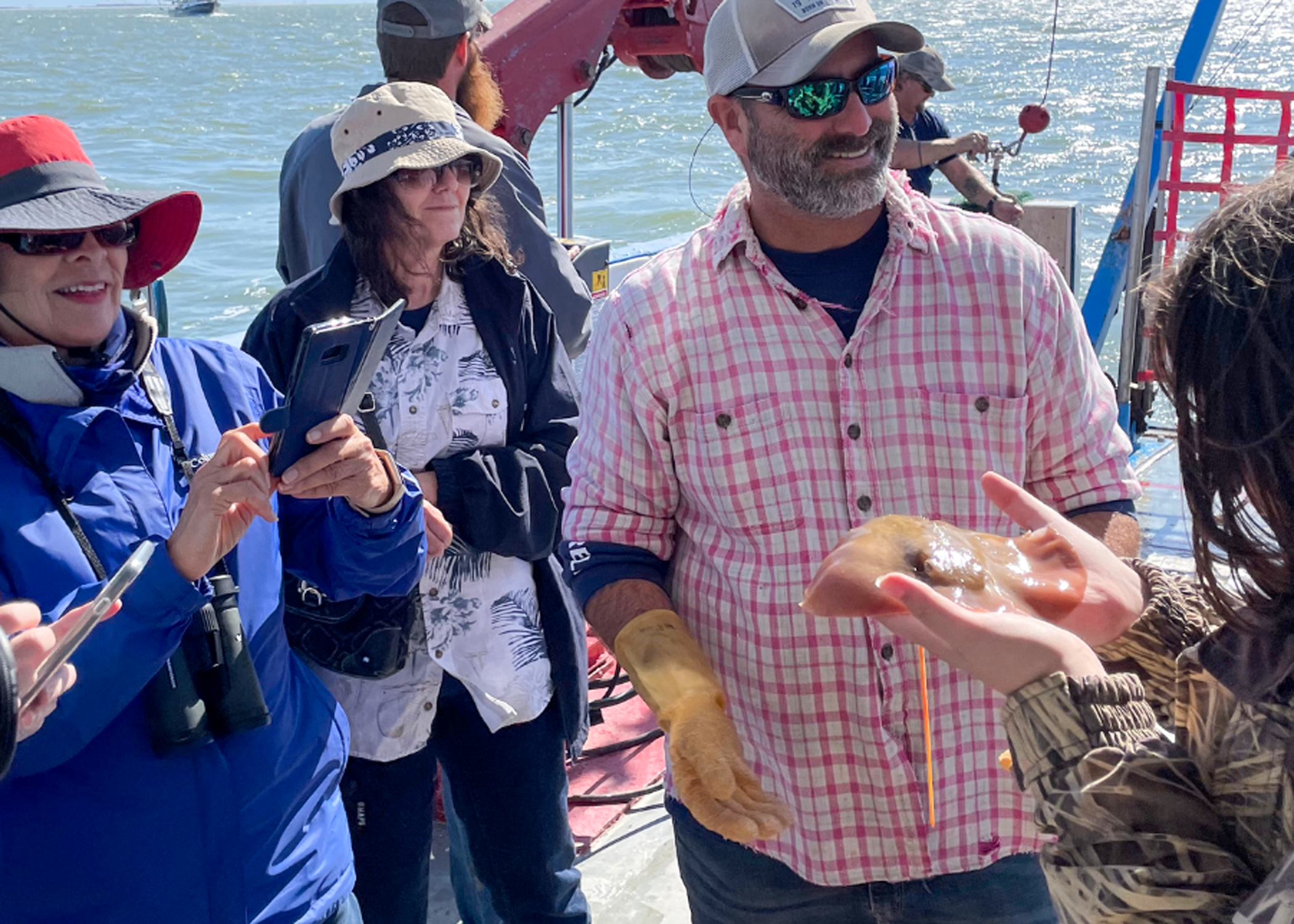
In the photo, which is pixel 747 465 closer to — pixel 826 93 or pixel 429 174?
pixel 826 93

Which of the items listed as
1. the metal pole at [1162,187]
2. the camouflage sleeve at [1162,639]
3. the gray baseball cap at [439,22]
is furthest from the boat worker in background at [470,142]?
the metal pole at [1162,187]

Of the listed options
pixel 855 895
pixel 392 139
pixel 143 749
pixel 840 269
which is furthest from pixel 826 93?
pixel 143 749

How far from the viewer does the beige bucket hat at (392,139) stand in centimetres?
259

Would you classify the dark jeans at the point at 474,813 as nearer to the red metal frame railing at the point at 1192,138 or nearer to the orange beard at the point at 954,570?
the orange beard at the point at 954,570

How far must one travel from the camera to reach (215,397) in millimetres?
2125

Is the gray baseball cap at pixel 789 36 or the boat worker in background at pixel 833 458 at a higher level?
the gray baseball cap at pixel 789 36

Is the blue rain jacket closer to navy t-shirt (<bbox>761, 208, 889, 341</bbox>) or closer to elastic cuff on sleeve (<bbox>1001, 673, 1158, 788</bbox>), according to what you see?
navy t-shirt (<bbox>761, 208, 889, 341</bbox>)

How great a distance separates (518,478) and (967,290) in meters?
0.97

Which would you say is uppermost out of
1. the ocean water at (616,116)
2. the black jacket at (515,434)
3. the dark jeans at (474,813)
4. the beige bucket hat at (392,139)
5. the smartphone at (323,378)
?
the beige bucket hat at (392,139)

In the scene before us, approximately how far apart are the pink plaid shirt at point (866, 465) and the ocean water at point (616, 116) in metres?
1.37

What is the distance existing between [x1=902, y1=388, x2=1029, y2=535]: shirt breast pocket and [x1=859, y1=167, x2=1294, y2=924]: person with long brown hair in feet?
2.14

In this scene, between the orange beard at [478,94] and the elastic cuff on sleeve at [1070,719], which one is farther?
the orange beard at [478,94]

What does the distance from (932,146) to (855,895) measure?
4404 mm

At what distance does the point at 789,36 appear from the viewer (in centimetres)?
206
